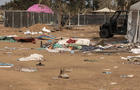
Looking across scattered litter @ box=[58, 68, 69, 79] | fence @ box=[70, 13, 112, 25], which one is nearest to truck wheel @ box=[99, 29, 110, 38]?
scattered litter @ box=[58, 68, 69, 79]

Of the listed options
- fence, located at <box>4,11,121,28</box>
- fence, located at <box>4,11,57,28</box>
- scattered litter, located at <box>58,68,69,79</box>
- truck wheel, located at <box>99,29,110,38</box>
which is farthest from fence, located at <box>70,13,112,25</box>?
scattered litter, located at <box>58,68,69,79</box>

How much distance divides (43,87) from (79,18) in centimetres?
3376

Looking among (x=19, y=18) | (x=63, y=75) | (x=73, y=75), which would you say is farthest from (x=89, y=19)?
(x=63, y=75)

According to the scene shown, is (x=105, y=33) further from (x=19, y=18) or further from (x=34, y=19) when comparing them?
(x=34, y=19)

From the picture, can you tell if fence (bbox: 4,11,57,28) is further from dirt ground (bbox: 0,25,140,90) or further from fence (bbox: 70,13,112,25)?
dirt ground (bbox: 0,25,140,90)

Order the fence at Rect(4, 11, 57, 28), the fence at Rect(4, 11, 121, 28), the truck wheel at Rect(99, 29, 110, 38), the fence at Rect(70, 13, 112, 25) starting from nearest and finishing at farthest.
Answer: the truck wheel at Rect(99, 29, 110, 38) → the fence at Rect(4, 11, 57, 28) → the fence at Rect(4, 11, 121, 28) → the fence at Rect(70, 13, 112, 25)

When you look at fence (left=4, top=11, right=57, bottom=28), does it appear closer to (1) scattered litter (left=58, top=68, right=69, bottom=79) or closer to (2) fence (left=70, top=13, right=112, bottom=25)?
(2) fence (left=70, top=13, right=112, bottom=25)

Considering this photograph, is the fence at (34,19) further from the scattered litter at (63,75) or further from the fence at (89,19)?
the scattered litter at (63,75)

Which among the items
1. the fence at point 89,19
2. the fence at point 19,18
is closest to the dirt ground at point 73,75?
the fence at point 19,18

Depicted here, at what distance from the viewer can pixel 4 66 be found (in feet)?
29.0

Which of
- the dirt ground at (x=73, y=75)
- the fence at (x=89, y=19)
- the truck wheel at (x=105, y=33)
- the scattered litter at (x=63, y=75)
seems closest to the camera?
the dirt ground at (x=73, y=75)

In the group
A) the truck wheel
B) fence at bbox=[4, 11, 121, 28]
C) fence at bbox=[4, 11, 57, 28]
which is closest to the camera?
the truck wheel

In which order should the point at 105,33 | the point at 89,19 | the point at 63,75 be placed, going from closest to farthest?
the point at 63,75 < the point at 105,33 < the point at 89,19

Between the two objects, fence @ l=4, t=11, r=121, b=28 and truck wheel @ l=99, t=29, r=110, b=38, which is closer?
truck wheel @ l=99, t=29, r=110, b=38
